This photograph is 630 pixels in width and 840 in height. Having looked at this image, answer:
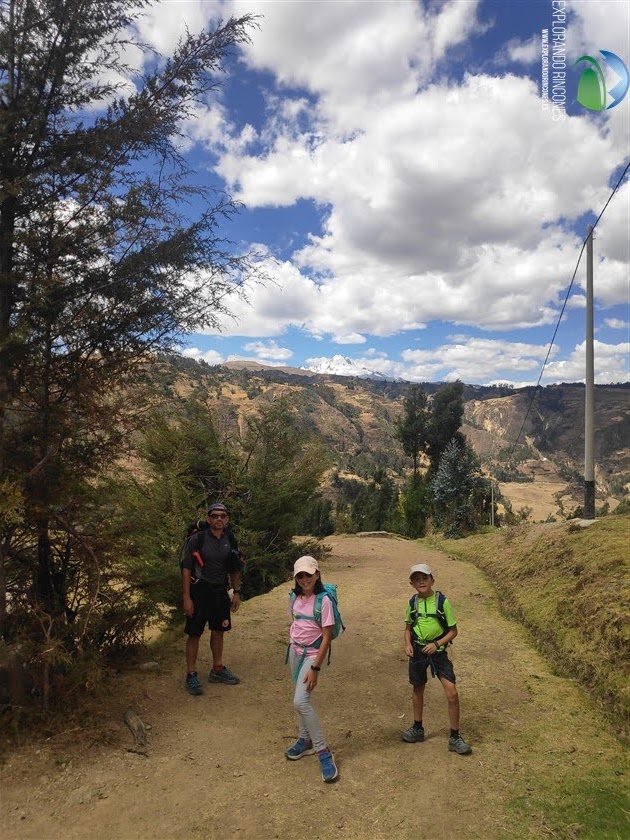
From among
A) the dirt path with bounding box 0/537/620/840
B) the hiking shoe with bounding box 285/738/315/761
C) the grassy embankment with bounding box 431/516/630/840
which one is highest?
the grassy embankment with bounding box 431/516/630/840

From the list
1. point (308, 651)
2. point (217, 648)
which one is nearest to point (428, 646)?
point (308, 651)

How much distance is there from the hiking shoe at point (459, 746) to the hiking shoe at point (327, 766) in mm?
1039

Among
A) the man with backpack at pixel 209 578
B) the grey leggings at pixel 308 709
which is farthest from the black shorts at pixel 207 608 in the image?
the grey leggings at pixel 308 709

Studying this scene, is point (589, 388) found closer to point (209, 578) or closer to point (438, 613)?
point (438, 613)

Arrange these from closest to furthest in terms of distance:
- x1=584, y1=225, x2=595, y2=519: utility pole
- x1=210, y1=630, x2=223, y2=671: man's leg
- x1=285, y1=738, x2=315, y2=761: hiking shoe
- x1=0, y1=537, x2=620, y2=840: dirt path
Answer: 1. x1=0, y1=537, x2=620, y2=840: dirt path
2. x1=285, y1=738, x2=315, y2=761: hiking shoe
3. x1=210, y1=630, x2=223, y2=671: man's leg
4. x1=584, y1=225, x2=595, y2=519: utility pole

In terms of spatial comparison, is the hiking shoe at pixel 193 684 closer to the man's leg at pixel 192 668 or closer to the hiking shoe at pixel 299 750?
the man's leg at pixel 192 668

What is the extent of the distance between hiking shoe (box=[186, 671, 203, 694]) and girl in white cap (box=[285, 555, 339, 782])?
5.10ft

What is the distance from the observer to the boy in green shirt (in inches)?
179

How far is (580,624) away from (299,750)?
4243mm

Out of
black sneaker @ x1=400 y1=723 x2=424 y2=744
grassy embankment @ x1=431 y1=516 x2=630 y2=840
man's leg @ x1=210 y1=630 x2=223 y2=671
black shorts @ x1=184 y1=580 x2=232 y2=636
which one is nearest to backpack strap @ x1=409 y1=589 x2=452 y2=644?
black sneaker @ x1=400 y1=723 x2=424 y2=744

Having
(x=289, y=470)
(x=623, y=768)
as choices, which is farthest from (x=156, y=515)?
(x=623, y=768)

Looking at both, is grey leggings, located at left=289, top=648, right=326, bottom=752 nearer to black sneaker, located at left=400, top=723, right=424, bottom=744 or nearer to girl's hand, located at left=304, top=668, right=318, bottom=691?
girl's hand, located at left=304, top=668, right=318, bottom=691

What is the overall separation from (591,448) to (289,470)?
759 centimetres

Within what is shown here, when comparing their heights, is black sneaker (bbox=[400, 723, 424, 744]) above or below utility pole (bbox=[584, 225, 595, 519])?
below
